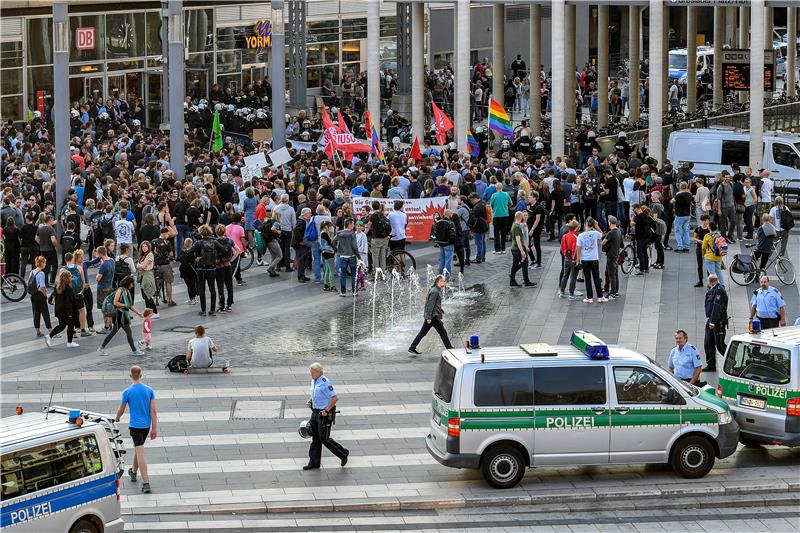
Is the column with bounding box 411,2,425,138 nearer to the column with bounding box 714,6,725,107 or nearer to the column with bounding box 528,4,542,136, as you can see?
the column with bounding box 528,4,542,136

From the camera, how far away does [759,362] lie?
17.7 meters

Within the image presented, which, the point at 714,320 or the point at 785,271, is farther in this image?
the point at 785,271

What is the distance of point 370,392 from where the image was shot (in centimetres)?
2102

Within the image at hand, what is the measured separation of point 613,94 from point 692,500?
37.6 metres

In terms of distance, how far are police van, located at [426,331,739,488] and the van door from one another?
0.04ft

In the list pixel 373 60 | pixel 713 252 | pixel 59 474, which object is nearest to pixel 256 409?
pixel 59 474

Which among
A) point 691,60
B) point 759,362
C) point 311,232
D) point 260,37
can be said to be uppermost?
point 260,37

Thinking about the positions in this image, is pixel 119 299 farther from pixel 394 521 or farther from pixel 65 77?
pixel 65 77

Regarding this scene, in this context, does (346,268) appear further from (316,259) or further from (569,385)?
(569,385)

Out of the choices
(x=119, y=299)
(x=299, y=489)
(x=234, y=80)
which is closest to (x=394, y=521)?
(x=299, y=489)

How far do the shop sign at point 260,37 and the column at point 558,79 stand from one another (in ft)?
65.1

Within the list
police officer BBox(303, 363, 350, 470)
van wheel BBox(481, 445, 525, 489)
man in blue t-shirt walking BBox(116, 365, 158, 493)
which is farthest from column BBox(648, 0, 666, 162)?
man in blue t-shirt walking BBox(116, 365, 158, 493)

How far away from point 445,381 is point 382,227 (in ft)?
38.7

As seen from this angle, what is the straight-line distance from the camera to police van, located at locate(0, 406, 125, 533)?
45.6ft
